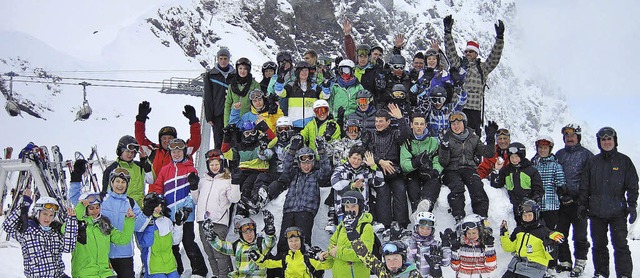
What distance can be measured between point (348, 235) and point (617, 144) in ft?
11.0

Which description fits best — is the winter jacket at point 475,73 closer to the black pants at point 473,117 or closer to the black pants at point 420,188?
the black pants at point 473,117

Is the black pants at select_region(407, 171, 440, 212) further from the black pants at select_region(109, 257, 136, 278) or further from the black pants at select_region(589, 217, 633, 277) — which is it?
the black pants at select_region(109, 257, 136, 278)

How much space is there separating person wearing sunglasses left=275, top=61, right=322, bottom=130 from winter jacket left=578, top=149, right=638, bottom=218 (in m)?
3.28

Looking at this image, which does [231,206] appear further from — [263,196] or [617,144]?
[617,144]

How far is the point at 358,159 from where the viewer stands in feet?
19.4

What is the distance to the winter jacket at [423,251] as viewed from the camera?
210 inches

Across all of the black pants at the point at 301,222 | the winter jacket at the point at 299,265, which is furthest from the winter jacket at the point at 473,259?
the black pants at the point at 301,222

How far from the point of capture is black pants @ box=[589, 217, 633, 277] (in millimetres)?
6145

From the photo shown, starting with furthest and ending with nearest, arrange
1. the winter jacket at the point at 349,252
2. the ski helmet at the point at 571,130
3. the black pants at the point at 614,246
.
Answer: the ski helmet at the point at 571,130
the black pants at the point at 614,246
the winter jacket at the point at 349,252

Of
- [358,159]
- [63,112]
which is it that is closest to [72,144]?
[63,112]

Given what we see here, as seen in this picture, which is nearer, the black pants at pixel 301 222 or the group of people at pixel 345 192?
the group of people at pixel 345 192

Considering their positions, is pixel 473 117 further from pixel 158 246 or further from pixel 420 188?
pixel 158 246

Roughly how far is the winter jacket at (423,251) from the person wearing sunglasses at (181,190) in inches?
94.9

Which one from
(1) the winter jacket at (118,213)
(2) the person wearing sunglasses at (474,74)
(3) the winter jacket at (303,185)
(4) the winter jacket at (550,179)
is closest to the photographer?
(1) the winter jacket at (118,213)
